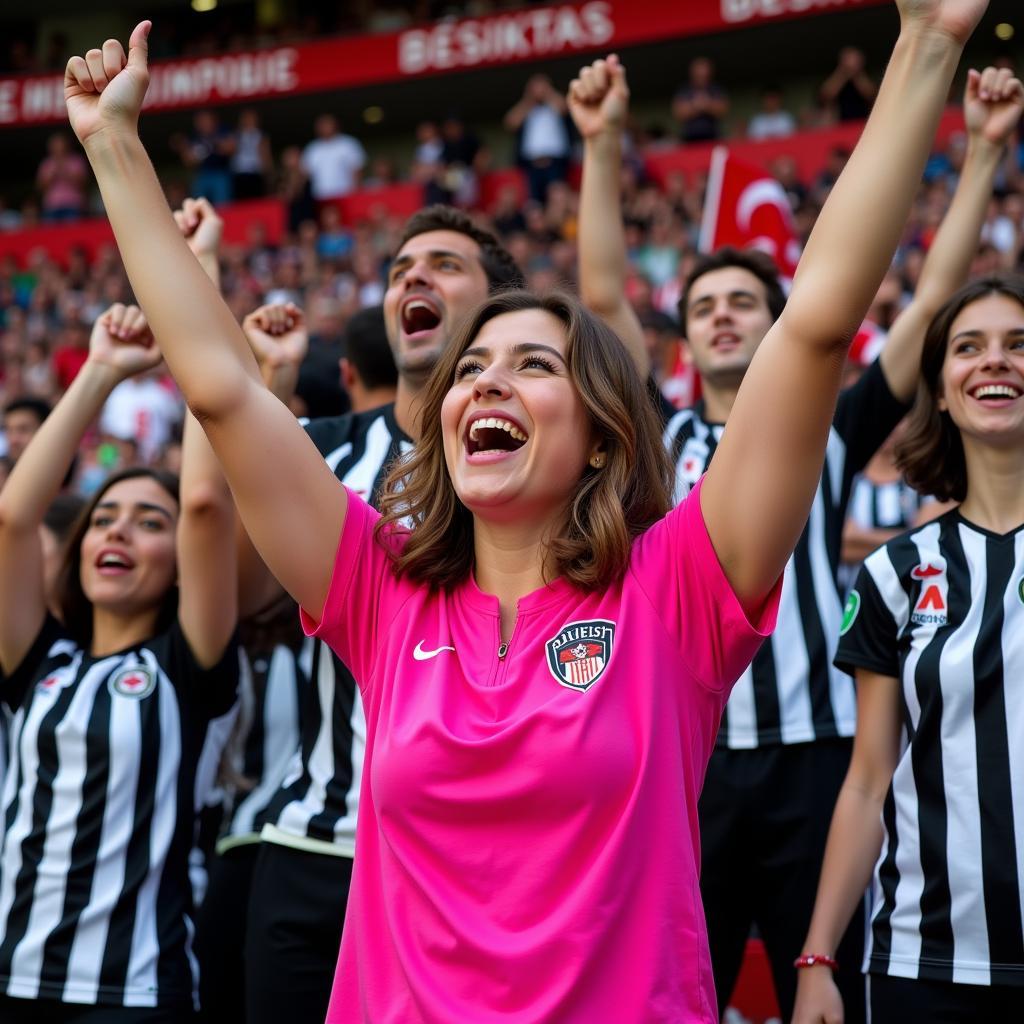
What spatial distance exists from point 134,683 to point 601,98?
1923mm

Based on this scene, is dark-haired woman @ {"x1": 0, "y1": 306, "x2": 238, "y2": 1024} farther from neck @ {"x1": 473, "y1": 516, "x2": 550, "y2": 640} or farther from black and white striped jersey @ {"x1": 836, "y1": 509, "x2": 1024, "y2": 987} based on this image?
black and white striped jersey @ {"x1": 836, "y1": 509, "x2": 1024, "y2": 987}

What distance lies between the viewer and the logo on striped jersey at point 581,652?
1.90m

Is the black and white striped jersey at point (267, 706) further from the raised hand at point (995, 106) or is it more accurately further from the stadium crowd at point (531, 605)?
the raised hand at point (995, 106)

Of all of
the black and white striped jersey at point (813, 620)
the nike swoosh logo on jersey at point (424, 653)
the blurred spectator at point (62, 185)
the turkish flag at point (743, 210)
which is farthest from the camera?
the blurred spectator at point (62, 185)

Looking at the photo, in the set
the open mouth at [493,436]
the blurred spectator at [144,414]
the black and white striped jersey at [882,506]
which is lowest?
the open mouth at [493,436]

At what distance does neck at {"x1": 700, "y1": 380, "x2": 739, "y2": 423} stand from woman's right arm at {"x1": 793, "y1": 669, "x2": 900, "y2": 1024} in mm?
1050

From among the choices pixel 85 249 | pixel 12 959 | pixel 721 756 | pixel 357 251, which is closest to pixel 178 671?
pixel 12 959

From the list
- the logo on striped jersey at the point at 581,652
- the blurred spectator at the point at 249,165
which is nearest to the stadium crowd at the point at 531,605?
the logo on striped jersey at the point at 581,652

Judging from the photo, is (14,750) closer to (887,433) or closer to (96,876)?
(96,876)

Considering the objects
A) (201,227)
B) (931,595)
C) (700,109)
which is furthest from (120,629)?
(700,109)

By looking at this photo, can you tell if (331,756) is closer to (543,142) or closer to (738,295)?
(738,295)

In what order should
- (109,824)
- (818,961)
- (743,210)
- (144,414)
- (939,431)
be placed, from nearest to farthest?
(818,961)
(939,431)
(109,824)
(743,210)
(144,414)

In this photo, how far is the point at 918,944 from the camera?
2547 mm

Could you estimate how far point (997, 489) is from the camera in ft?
9.23
